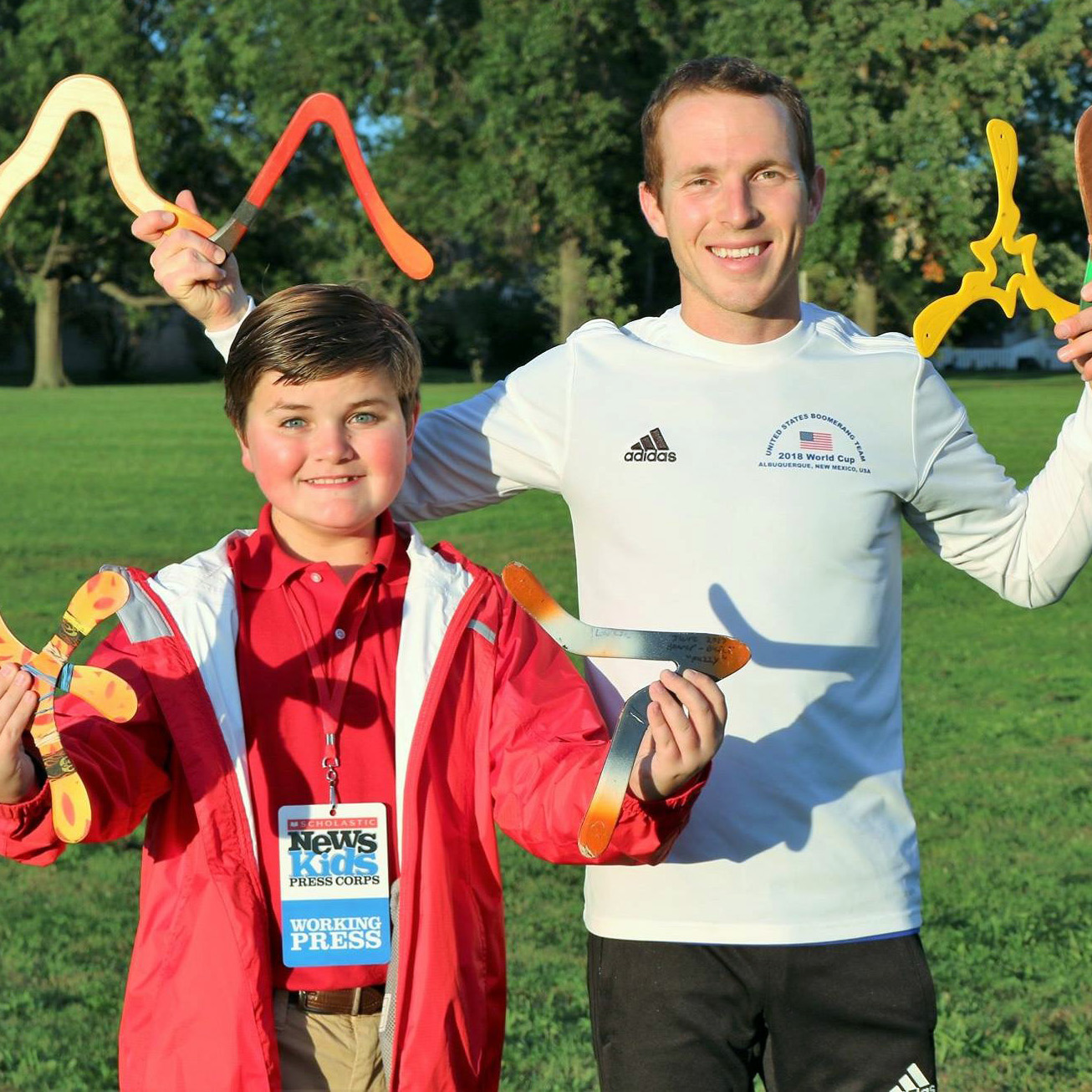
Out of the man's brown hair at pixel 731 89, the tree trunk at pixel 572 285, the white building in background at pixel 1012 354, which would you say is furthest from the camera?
the white building in background at pixel 1012 354

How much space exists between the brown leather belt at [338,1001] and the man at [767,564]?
0.38 m

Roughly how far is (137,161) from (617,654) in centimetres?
117

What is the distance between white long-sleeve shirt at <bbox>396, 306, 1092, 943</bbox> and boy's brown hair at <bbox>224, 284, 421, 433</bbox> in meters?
0.30

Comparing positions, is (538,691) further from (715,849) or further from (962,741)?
(962,741)

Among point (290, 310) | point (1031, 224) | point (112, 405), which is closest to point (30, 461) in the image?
point (112, 405)

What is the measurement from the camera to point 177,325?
194ft

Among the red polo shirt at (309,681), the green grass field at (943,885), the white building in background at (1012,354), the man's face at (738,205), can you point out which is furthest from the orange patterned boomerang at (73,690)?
the white building in background at (1012,354)

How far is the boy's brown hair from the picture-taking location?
2.30 m

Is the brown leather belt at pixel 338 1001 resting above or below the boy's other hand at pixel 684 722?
below

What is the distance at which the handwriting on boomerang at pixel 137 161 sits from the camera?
2.53 meters

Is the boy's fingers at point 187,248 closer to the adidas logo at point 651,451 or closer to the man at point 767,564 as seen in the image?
the man at point 767,564

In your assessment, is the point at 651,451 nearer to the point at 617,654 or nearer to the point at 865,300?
the point at 617,654

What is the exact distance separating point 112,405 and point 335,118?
3080 cm

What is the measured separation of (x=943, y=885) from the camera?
5.30 metres
